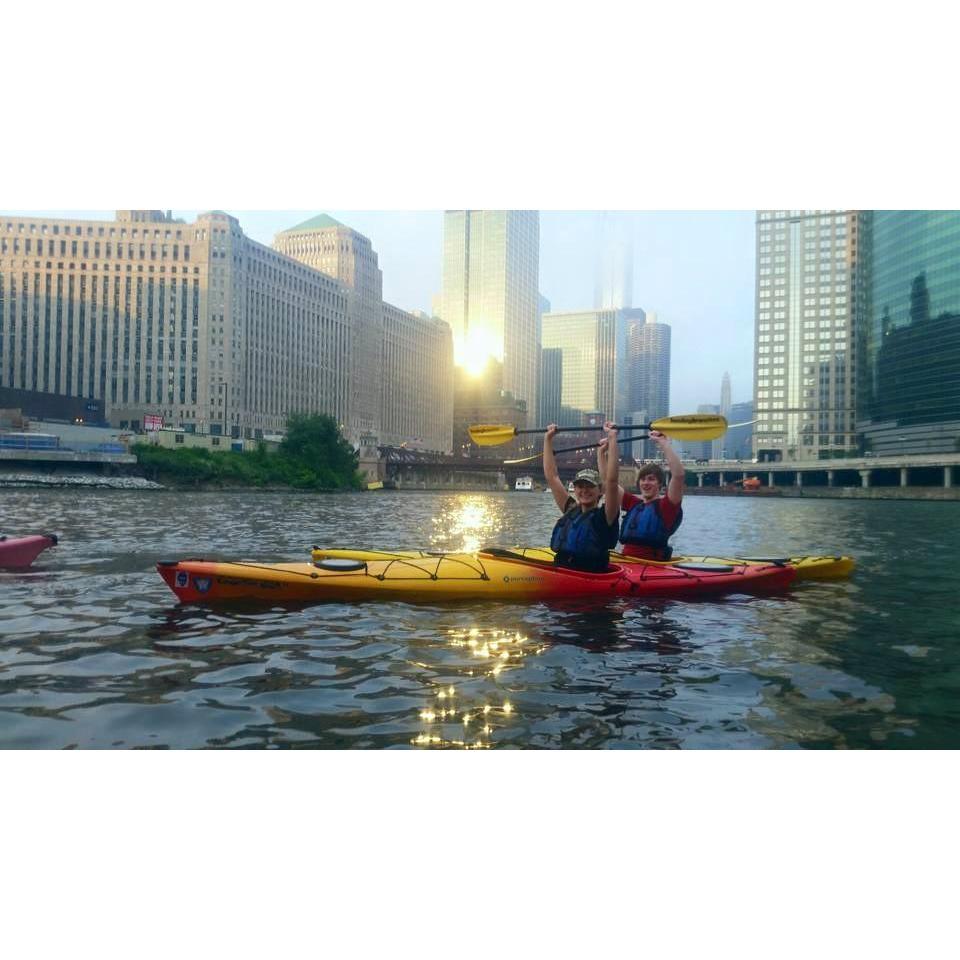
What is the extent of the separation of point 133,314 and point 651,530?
10517cm

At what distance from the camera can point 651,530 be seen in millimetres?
11273

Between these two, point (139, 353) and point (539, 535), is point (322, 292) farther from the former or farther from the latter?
point (539, 535)

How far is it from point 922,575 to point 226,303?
101 metres

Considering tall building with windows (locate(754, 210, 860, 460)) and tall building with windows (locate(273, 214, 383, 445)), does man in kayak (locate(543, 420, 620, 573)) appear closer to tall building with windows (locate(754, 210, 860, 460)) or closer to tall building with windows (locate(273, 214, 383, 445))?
tall building with windows (locate(273, 214, 383, 445))

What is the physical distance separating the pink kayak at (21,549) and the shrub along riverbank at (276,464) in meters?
55.5

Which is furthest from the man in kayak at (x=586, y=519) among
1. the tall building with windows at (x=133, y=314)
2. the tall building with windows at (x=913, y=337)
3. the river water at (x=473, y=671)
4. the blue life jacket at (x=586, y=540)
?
the tall building with windows at (x=913, y=337)

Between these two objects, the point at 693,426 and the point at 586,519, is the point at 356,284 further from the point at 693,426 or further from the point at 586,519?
the point at 586,519

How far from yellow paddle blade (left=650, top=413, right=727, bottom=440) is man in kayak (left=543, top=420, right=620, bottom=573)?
2405 millimetres

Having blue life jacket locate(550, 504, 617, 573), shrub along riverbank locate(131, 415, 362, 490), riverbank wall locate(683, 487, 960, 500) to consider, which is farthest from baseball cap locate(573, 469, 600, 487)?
riverbank wall locate(683, 487, 960, 500)

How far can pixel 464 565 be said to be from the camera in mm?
10023

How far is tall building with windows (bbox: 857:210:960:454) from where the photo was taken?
312ft

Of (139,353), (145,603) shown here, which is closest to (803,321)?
(139,353)

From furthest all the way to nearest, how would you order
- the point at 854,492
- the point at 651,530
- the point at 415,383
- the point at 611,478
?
1. the point at 415,383
2. the point at 854,492
3. the point at 651,530
4. the point at 611,478

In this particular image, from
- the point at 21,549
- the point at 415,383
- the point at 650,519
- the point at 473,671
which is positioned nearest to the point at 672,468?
the point at 650,519
